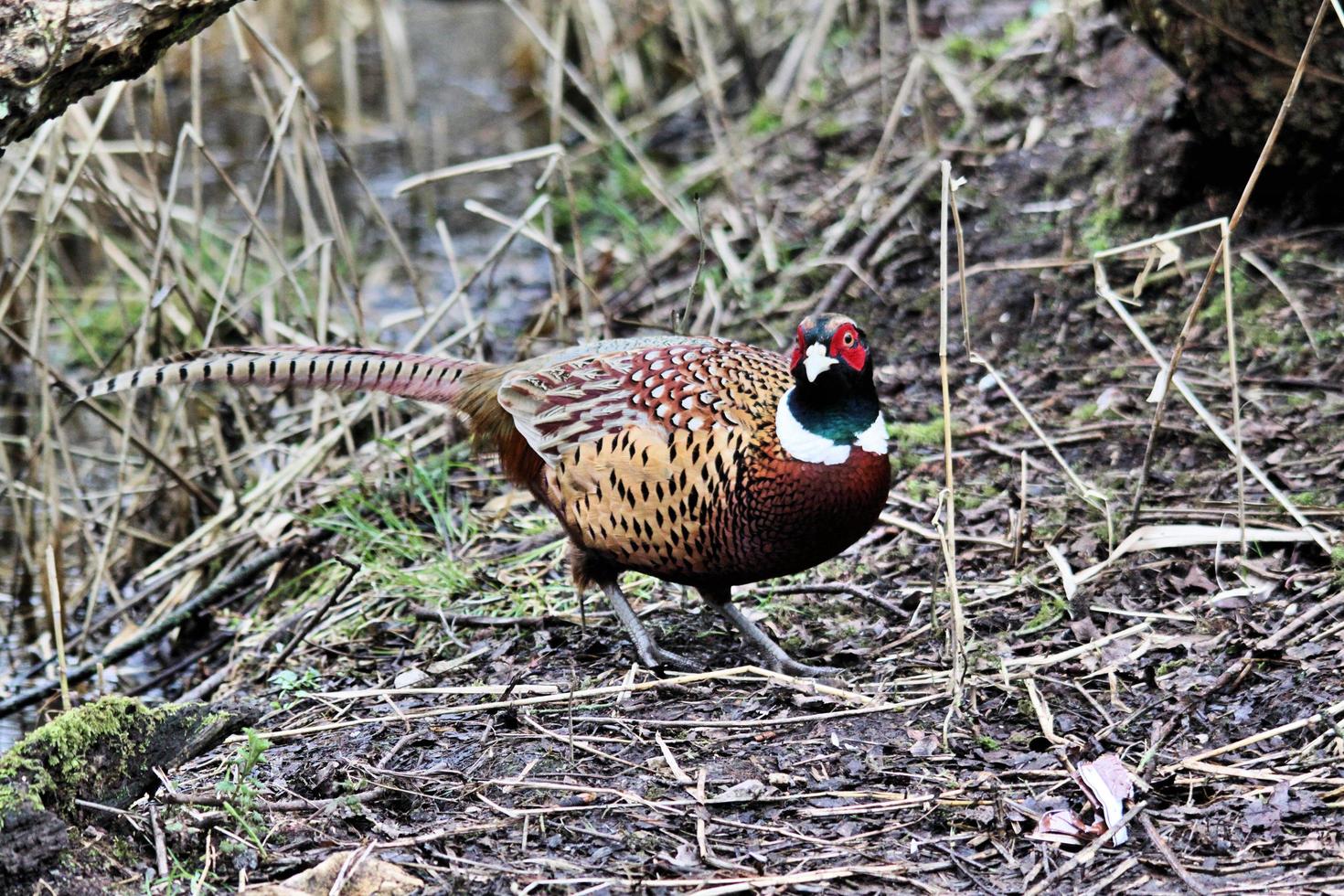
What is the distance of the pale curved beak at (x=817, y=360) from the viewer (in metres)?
3.36

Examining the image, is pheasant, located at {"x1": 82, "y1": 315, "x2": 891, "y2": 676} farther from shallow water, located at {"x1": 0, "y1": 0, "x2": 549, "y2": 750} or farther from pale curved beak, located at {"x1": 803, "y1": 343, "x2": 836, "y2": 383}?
shallow water, located at {"x1": 0, "y1": 0, "x2": 549, "y2": 750}

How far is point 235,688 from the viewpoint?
13.9 feet

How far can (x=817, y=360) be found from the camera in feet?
11.1

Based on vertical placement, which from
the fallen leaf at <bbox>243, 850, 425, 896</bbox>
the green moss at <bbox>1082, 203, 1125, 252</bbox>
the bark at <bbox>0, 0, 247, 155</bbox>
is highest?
the bark at <bbox>0, 0, 247, 155</bbox>

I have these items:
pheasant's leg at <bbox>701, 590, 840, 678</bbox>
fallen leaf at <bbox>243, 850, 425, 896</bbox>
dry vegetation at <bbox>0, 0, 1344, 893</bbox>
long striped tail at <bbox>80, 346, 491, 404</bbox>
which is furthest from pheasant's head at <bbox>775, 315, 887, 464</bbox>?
fallen leaf at <bbox>243, 850, 425, 896</bbox>

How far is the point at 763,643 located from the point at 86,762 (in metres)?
1.72

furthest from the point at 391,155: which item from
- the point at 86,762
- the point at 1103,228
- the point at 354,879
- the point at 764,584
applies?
the point at 354,879

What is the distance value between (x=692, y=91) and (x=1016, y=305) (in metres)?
3.82

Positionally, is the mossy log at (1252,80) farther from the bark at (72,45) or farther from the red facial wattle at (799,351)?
the bark at (72,45)

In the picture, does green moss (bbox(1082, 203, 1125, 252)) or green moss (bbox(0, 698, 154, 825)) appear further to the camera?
green moss (bbox(1082, 203, 1125, 252))

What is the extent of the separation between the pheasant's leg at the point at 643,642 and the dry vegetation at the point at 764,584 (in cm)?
10

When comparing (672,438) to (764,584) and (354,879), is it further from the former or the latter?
(354,879)

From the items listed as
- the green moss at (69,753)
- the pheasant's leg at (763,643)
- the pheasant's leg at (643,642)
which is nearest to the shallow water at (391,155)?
the pheasant's leg at (643,642)

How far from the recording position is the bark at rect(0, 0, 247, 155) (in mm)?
2742
